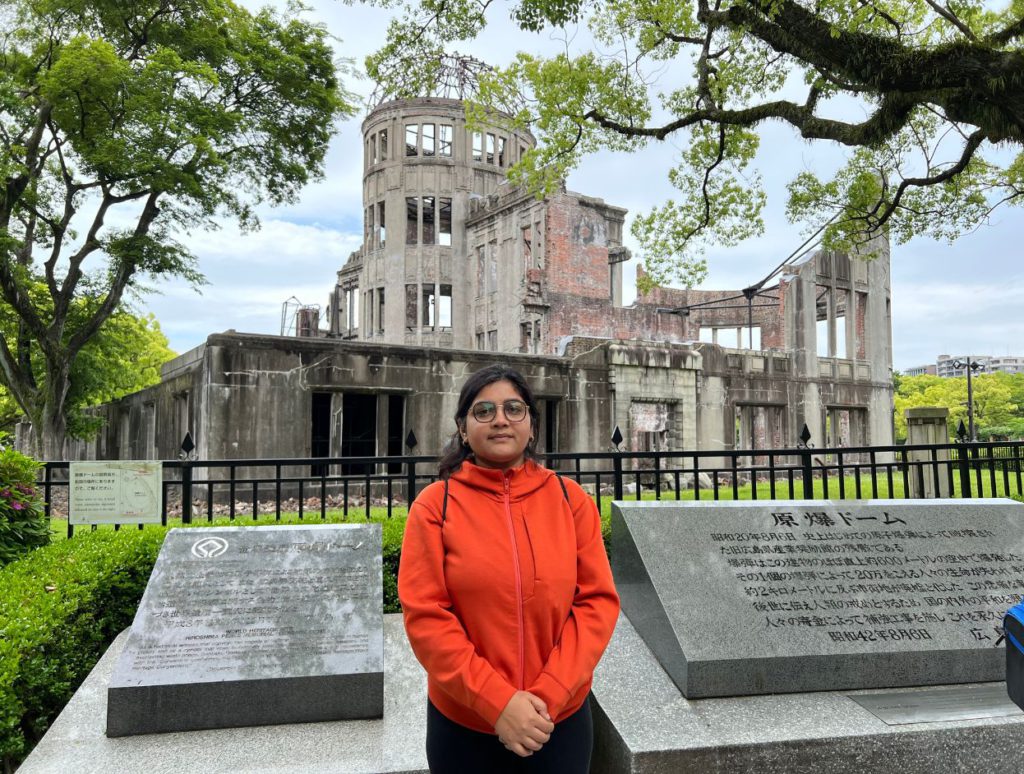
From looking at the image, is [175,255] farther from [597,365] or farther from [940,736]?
[940,736]

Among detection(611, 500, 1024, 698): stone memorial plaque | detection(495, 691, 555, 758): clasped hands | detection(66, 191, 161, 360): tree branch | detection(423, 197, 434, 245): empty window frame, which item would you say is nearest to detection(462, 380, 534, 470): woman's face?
detection(495, 691, 555, 758): clasped hands

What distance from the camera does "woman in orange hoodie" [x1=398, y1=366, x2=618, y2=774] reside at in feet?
7.54

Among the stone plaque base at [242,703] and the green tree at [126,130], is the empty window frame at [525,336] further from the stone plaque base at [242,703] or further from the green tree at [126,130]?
the stone plaque base at [242,703]

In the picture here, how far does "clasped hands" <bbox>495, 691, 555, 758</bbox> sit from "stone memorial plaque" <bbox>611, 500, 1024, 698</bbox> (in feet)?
6.47

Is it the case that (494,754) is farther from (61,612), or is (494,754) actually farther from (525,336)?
(525,336)

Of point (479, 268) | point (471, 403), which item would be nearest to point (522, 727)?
point (471, 403)

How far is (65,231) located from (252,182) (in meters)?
5.41

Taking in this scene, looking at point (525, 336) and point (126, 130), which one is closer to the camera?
point (126, 130)

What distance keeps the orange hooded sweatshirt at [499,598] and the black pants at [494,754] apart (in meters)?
0.05

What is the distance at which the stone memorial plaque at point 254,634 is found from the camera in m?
3.71

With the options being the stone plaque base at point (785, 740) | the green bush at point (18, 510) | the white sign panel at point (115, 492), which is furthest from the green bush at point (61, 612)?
the stone plaque base at point (785, 740)

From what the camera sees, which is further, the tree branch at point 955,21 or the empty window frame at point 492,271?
the empty window frame at point 492,271

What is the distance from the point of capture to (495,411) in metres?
2.71

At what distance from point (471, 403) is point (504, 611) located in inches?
32.5
